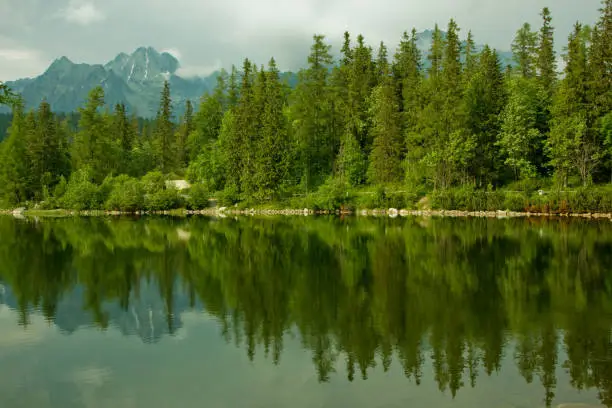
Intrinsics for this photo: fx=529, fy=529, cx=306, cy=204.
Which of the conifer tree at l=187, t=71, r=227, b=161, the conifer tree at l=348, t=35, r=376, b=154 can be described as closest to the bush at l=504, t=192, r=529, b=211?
the conifer tree at l=348, t=35, r=376, b=154

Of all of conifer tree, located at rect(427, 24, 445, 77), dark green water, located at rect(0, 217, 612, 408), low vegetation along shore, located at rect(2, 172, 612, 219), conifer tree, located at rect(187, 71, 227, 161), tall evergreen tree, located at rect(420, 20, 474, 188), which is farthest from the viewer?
conifer tree, located at rect(187, 71, 227, 161)

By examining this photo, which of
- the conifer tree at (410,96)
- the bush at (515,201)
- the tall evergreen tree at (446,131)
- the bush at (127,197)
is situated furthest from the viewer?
the bush at (127,197)

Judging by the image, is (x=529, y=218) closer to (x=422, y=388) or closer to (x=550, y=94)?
(x=550, y=94)

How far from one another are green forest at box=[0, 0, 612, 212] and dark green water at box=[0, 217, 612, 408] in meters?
31.4

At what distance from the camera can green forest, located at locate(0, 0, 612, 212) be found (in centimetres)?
5684

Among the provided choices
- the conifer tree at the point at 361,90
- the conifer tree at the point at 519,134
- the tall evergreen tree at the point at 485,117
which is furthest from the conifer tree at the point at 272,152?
the conifer tree at the point at 519,134

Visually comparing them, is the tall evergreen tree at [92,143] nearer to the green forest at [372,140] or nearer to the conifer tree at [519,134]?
the green forest at [372,140]

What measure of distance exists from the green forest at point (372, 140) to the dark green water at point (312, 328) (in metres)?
31.4

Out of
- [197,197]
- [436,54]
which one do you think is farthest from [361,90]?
[197,197]

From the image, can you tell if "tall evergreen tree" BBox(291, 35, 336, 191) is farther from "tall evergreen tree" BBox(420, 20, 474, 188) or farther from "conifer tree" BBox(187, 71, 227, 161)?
"conifer tree" BBox(187, 71, 227, 161)

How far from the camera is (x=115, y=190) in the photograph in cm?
7388

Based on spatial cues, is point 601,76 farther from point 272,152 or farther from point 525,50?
point 272,152

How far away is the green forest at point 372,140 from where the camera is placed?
5684 centimetres

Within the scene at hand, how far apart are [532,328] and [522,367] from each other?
3.14 metres
